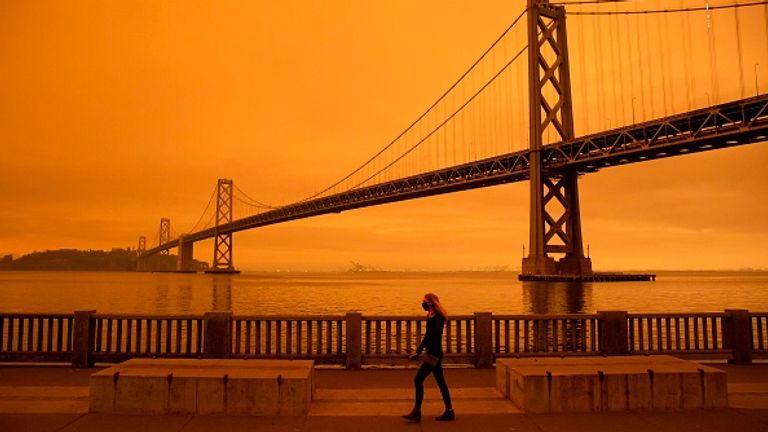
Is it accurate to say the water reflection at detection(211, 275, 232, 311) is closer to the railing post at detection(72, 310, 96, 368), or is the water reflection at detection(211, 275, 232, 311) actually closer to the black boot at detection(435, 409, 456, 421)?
the railing post at detection(72, 310, 96, 368)

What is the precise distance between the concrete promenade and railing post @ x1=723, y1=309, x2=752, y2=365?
1.68m

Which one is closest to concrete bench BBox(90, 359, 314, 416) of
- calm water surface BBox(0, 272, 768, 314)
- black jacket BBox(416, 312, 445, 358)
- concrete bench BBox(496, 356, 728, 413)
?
black jacket BBox(416, 312, 445, 358)

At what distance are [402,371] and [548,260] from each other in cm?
7217

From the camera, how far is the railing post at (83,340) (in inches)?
417

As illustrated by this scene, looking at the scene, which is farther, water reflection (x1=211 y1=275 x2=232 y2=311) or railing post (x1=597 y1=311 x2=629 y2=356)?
water reflection (x1=211 y1=275 x2=232 y2=311)

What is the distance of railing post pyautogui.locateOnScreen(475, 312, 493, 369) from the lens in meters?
10.8

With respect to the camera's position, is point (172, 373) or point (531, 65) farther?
point (531, 65)

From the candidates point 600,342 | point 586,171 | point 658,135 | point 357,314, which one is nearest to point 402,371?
point 357,314

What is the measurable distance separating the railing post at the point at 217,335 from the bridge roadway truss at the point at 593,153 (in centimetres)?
6375

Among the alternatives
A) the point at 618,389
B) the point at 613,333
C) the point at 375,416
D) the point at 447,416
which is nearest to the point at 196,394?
A: the point at 375,416

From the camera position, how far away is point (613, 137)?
3009 inches

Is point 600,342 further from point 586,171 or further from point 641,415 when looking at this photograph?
point 586,171

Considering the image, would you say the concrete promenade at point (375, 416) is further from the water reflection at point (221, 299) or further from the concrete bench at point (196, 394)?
the water reflection at point (221, 299)

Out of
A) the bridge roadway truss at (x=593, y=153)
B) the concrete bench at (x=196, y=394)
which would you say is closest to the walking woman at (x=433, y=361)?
the concrete bench at (x=196, y=394)
